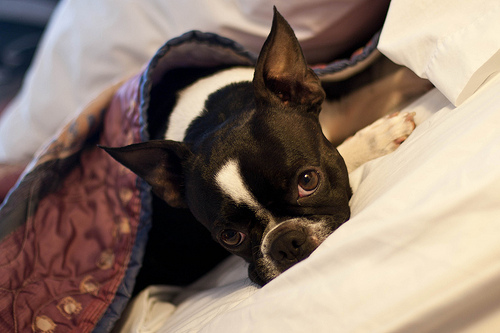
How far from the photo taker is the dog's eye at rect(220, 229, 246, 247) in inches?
62.1

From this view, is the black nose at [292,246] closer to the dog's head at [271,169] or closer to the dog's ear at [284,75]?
the dog's head at [271,169]

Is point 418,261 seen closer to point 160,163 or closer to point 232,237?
point 232,237

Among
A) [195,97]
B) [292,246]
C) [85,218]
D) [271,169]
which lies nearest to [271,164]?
[271,169]

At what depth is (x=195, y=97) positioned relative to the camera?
2004 mm

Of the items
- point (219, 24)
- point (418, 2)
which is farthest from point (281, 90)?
point (219, 24)

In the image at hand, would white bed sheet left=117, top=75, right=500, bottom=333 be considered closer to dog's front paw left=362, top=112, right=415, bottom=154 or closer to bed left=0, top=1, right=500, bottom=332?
bed left=0, top=1, right=500, bottom=332

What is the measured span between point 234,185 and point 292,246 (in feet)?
0.95

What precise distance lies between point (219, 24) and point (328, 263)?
1.56 metres

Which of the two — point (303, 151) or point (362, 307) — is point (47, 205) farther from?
point (362, 307)

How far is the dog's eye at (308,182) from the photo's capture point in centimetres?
148

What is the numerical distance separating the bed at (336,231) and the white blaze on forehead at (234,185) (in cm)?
29

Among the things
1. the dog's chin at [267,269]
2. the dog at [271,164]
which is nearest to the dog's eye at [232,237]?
the dog at [271,164]

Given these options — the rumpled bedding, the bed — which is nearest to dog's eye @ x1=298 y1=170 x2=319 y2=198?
the bed

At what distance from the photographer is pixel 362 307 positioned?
901 mm
